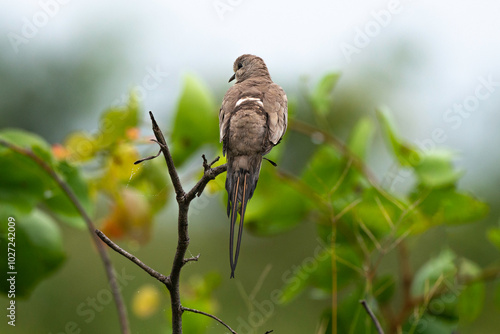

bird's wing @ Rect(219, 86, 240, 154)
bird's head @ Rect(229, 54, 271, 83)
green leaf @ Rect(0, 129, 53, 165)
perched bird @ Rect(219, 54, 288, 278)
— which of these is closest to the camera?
perched bird @ Rect(219, 54, 288, 278)

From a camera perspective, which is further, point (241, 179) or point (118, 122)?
point (118, 122)

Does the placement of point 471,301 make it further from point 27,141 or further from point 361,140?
point 27,141

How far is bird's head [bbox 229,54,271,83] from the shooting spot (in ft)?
2.70

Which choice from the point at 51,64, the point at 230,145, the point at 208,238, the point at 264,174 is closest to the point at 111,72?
the point at 51,64

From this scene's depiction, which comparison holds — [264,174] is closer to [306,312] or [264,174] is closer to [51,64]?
[306,312]

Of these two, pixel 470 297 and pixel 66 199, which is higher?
pixel 66 199

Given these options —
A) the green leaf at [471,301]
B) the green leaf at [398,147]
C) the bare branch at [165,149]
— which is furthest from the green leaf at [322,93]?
the bare branch at [165,149]

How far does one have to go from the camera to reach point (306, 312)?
1.77 m

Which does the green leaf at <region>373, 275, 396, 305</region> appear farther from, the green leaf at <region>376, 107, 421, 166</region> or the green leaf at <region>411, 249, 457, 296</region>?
the green leaf at <region>376, 107, 421, 166</region>

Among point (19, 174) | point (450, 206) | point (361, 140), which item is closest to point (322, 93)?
point (361, 140)

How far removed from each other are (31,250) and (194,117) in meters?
0.38

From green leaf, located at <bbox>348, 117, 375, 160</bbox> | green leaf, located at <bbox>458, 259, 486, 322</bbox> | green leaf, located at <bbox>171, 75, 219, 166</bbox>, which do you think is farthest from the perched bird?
green leaf, located at <bbox>458, 259, 486, 322</bbox>

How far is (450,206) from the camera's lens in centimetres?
109

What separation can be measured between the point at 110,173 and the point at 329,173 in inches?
17.1
